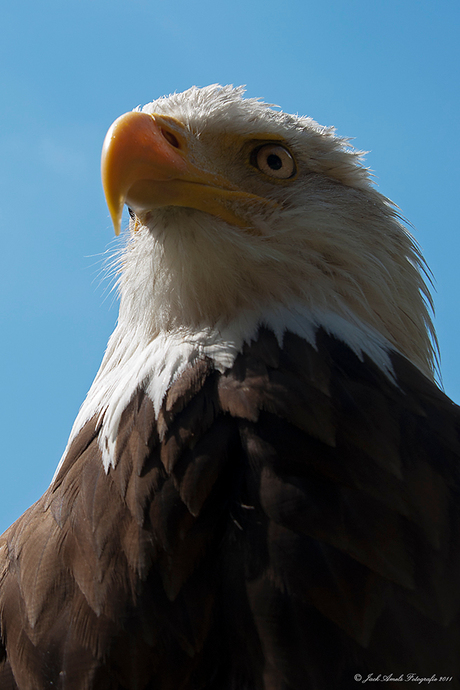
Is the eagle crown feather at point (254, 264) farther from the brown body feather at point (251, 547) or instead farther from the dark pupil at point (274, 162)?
the brown body feather at point (251, 547)

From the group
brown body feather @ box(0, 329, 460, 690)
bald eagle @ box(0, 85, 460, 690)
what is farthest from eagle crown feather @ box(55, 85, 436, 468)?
brown body feather @ box(0, 329, 460, 690)

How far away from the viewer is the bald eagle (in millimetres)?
1866

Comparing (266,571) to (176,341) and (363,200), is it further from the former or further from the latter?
(363,200)

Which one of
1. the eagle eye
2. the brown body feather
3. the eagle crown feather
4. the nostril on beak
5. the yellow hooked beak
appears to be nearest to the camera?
the brown body feather

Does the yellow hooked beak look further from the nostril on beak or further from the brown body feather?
the brown body feather

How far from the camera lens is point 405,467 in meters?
2.11

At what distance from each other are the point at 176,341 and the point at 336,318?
2.19 ft

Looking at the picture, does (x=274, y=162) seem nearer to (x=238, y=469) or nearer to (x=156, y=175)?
(x=156, y=175)

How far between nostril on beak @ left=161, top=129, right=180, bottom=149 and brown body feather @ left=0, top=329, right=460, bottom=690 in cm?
103

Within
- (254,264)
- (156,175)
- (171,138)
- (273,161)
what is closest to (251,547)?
(254,264)

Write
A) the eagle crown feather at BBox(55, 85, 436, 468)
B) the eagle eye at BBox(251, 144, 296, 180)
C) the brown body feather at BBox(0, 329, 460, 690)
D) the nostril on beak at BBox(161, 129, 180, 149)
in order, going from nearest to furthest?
the brown body feather at BBox(0, 329, 460, 690) < the eagle crown feather at BBox(55, 85, 436, 468) < the nostril on beak at BBox(161, 129, 180, 149) < the eagle eye at BBox(251, 144, 296, 180)

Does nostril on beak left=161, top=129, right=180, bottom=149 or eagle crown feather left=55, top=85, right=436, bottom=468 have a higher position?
nostril on beak left=161, top=129, right=180, bottom=149

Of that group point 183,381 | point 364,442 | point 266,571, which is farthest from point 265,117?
point 266,571

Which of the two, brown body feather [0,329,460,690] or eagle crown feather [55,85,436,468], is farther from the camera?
eagle crown feather [55,85,436,468]
